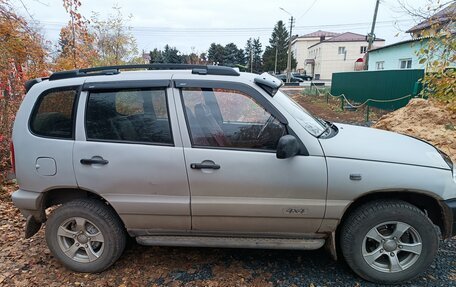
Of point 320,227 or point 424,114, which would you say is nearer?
point 320,227

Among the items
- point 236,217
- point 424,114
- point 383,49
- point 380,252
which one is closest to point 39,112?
point 236,217

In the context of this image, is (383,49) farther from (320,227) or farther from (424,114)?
(320,227)

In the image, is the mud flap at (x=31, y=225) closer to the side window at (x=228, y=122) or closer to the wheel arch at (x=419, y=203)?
Result: the side window at (x=228, y=122)

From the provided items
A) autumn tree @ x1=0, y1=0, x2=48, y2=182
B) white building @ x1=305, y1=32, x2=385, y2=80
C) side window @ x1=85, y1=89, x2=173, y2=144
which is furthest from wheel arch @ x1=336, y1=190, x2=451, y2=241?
white building @ x1=305, y1=32, x2=385, y2=80

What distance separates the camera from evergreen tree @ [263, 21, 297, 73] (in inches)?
2659

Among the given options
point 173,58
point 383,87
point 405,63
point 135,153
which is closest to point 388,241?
point 135,153

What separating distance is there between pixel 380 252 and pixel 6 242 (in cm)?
393

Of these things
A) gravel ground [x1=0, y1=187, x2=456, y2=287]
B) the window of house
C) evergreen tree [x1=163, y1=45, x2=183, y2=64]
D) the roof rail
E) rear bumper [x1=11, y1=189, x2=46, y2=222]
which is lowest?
gravel ground [x1=0, y1=187, x2=456, y2=287]

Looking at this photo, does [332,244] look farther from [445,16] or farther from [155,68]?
[445,16]

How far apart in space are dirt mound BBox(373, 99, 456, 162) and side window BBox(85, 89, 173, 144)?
5872 mm

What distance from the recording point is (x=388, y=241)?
269 cm

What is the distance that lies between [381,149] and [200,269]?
78.0 inches

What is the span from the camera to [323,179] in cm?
256

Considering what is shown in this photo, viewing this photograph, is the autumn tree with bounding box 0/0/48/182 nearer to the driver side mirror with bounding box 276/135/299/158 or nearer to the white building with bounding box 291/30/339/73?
the driver side mirror with bounding box 276/135/299/158
